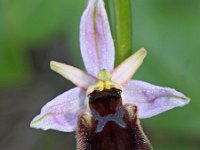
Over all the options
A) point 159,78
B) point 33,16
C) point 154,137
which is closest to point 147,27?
point 159,78

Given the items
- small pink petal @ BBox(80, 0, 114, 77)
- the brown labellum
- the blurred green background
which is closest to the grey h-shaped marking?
the brown labellum

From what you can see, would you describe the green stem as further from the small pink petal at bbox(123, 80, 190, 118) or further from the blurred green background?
the blurred green background

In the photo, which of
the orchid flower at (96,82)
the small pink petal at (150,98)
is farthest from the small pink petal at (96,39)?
the small pink petal at (150,98)

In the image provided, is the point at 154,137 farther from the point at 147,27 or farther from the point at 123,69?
the point at 123,69

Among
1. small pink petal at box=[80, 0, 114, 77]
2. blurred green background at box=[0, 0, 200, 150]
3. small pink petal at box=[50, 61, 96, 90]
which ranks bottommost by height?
blurred green background at box=[0, 0, 200, 150]

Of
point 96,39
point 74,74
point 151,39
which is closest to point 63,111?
point 74,74

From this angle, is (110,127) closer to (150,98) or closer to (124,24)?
(150,98)
